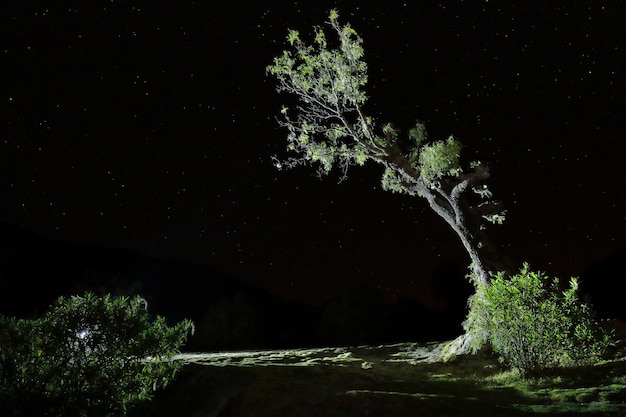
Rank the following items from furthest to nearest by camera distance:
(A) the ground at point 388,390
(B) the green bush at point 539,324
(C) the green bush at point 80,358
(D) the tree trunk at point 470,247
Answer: (D) the tree trunk at point 470,247 → (B) the green bush at point 539,324 → (A) the ground at point 388,390 → (C) the green bush at point 80,358

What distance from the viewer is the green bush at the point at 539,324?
401 inches

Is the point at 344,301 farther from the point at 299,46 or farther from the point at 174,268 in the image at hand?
the point at 174,268

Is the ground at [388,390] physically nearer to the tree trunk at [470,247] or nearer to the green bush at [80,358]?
the tree trunk at [470,247]

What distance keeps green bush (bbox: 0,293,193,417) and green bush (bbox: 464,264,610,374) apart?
713 cm

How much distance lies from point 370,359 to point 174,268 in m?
56.0

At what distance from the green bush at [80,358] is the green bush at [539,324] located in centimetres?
713

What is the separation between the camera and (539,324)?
1019cm

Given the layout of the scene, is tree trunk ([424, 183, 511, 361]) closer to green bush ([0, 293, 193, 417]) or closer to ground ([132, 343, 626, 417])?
ground ([132, 343, 626, 417])

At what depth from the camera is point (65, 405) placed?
7586 millimetres

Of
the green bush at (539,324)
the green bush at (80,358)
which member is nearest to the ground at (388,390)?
the green bush at (539,324)

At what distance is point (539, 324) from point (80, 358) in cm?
921

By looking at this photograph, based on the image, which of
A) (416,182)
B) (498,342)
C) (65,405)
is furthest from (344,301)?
(65,405)

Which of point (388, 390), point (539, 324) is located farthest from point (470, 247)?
→ point (388, 390)

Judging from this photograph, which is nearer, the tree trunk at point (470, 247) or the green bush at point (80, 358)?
the green bush at point (80, 358)
